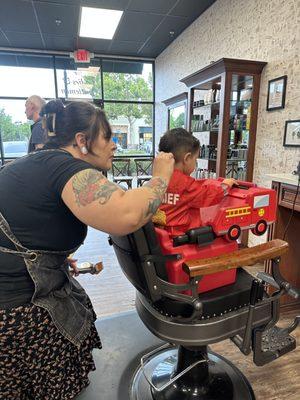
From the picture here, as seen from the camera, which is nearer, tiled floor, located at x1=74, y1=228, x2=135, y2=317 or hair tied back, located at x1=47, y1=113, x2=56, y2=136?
hair tied back, located at x1=47, y1=113, x2=56, y2=136

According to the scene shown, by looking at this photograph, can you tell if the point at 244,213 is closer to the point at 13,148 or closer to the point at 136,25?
the point at 136,25

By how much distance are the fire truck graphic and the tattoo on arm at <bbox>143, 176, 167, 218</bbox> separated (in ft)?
1.05

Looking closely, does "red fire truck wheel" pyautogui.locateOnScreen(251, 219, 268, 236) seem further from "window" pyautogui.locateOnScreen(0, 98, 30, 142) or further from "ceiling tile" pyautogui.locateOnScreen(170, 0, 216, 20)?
"window" pyautogui.locateOnScreen(0, 98, 30, 142)

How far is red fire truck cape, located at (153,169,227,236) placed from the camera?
132cm

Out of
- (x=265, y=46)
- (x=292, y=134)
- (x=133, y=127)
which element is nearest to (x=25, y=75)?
(x=133, y=127)

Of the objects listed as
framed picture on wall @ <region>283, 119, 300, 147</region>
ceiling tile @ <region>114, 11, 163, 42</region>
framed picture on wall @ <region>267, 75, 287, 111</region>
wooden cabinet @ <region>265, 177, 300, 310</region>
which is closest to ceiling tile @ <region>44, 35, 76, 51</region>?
ceiling tile @ <region>114, 11, 163, 42</region>

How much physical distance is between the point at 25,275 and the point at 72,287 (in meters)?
0.27

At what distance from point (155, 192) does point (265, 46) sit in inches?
111

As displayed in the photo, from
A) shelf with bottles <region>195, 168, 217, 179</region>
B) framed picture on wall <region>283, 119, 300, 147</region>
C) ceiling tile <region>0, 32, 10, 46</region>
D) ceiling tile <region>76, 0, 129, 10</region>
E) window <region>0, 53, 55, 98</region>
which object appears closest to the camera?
framed picture on wall <region>283, 119, 300, 147</region>

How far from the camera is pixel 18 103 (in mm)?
6469

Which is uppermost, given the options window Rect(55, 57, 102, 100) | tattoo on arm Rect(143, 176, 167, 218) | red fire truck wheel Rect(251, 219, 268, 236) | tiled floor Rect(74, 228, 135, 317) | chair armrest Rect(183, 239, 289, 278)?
window Rect(55, 57, 102, 100)

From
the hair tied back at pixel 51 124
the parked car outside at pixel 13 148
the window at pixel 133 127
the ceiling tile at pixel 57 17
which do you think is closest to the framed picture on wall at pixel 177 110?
the window at pixel 133 127

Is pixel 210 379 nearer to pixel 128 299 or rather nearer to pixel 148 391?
pixel 148 391

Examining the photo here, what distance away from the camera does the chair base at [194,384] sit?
1.39 metres
